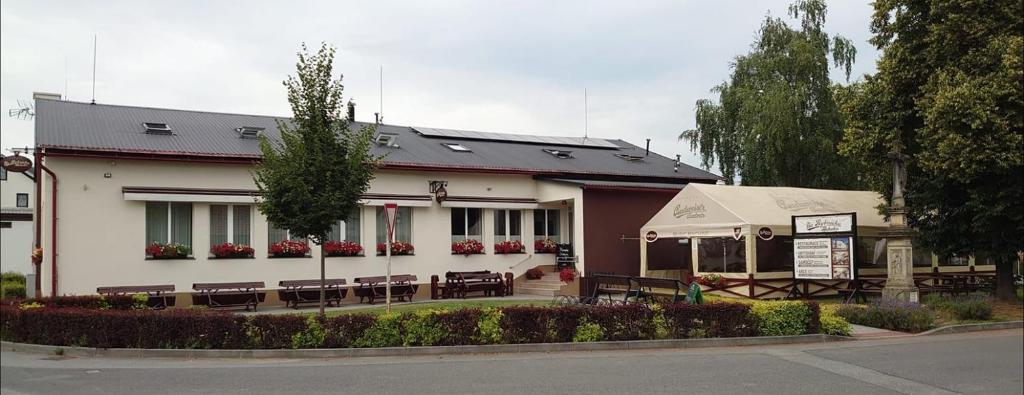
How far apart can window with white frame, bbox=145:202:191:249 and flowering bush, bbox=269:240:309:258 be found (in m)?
2.41

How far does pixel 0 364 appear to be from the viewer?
4895mm

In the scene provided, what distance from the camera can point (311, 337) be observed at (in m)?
13.5

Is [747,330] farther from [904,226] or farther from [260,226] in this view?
[260,226]

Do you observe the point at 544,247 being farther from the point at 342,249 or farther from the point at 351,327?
the point at 351,327

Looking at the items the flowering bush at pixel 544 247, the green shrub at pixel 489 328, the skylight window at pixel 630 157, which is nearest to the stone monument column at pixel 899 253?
the green shrub at pixel 489 328

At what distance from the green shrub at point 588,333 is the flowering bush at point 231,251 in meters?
12.8

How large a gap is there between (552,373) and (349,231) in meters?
15.4

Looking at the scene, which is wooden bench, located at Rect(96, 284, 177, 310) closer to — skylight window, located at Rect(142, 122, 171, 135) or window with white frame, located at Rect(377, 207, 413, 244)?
skylight window, located at Rect(142, 122, 171, 135)

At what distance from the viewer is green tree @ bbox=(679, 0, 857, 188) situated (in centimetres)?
3244

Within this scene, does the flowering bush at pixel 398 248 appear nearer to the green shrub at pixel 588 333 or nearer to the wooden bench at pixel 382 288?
the wooden bench at pixel 382 288

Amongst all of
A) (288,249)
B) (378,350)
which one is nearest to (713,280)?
(288,249)

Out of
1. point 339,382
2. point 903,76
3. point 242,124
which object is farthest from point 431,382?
point 242,124

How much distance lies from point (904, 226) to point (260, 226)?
1760 centimetres

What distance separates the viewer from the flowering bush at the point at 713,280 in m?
23.2
